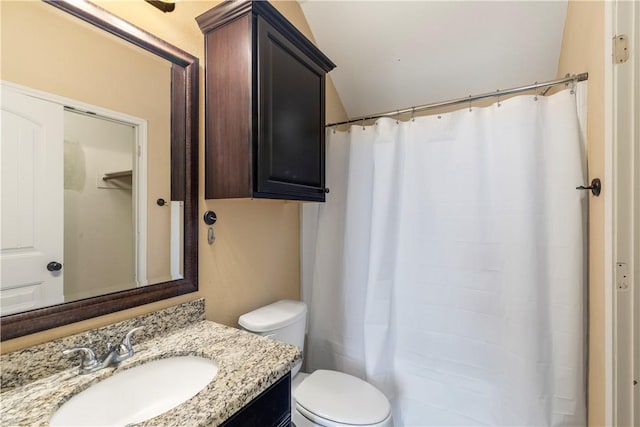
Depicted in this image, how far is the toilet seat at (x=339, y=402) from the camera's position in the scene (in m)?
1.16

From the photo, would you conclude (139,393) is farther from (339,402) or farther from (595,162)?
(595,162)

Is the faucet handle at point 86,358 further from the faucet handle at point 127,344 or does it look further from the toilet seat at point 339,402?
the toilet seat at point 339,402

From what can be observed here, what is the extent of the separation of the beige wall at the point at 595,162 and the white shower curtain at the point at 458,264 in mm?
51

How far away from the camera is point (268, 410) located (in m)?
0.78

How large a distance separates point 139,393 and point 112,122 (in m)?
0.87

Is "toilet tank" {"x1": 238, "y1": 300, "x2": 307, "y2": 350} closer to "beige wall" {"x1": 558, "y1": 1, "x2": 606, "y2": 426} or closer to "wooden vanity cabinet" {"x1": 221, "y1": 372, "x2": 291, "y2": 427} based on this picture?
"wooden vanity cabinet" {"x1": 221, "y1": 372, "x2": 291, "y2": 427}

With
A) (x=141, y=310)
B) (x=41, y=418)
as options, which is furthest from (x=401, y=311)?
(x=41, y=418)

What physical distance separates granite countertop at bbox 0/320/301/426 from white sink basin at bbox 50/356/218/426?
0.02 meters

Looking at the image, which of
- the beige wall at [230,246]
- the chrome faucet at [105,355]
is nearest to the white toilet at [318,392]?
the beige wall at [230,246]

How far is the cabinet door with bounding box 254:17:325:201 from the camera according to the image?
1073 millimetres

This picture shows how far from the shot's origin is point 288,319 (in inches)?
52.4

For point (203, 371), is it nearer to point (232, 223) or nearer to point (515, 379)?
point (232, 223)

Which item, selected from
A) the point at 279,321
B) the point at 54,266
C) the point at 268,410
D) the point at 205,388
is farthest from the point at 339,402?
the point at 54,266

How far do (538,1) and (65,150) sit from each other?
7.18 feet
